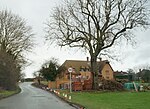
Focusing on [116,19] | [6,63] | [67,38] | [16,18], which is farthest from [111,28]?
[16,18]

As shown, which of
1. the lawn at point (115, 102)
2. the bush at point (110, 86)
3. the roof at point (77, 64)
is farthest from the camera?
the roof at point (77, 64)

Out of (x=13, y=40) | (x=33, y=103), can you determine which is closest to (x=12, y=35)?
(x=13, y=40)

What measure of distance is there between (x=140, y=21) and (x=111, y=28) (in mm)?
4228

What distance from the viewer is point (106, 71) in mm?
110438

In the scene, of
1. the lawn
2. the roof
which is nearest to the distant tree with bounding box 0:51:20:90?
the lawn

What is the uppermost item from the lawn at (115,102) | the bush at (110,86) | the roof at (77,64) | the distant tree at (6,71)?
the roof at (77,64)

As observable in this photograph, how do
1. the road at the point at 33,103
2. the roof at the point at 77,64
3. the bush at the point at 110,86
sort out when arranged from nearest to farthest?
1. the road at the point at 33,103
2. the bush at the point at 110,86
3. the roof at the point at 77,64

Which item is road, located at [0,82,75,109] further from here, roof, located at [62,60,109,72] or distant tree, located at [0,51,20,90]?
roof, located at [62,60,109,72]

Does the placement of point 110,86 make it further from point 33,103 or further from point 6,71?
point 33,103

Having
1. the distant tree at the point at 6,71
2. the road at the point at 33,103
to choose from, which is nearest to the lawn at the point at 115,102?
the road at the point at 33,103

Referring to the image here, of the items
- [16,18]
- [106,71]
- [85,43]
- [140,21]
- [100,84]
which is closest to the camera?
[140,21]

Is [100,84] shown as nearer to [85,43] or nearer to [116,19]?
[85,43]

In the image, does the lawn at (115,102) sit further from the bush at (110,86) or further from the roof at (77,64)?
the roof at (77,64)

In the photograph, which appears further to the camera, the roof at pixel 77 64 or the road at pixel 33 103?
the roof at pixel 77 64
